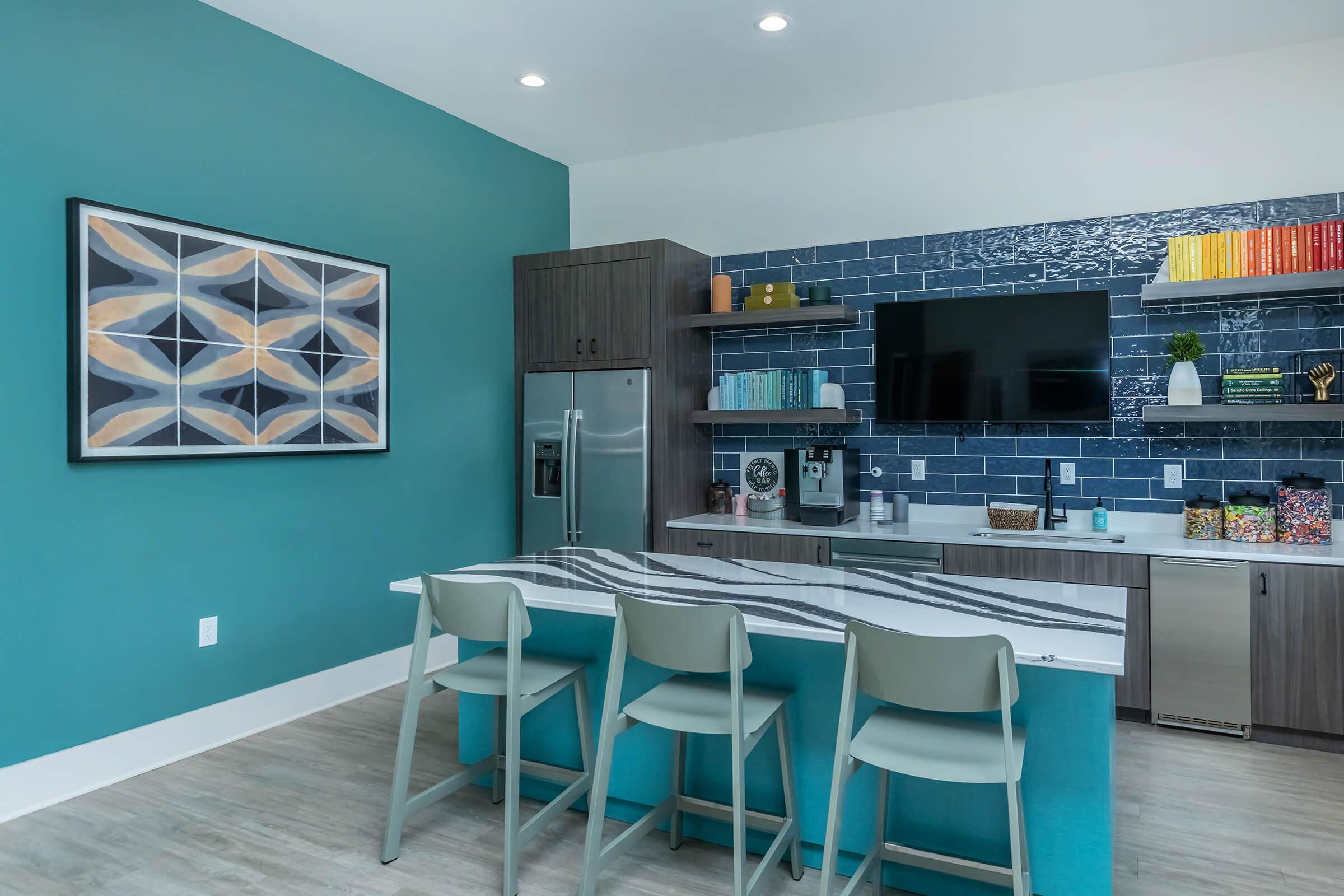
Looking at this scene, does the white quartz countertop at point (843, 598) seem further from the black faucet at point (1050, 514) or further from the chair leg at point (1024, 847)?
the black faucet at point (1050, 514)

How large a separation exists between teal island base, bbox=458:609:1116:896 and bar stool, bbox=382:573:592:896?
0.11 metres

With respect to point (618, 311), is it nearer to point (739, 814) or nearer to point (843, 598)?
point (843, 598)

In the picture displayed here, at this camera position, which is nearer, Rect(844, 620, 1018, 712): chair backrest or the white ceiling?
Rect(844, 620, 1018, 712): chair backrest

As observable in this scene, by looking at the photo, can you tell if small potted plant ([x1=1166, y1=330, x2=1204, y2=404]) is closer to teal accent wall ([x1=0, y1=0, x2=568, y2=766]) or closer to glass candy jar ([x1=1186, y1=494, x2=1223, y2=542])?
glass candy jar ([x1=1186, y1=494, x2=1223, y2=542])

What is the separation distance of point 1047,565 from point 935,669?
7.11ft

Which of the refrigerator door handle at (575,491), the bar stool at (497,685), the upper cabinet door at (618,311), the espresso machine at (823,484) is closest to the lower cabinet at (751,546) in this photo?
the espresso machine at (823,484)

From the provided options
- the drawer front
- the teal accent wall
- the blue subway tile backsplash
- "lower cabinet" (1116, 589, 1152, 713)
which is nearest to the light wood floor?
"lower cabinet" (1116, 589, 1152, 713)

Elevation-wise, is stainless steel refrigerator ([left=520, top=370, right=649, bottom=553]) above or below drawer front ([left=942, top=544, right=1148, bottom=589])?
above

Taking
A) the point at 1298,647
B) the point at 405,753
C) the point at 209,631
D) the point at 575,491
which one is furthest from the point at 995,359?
the point at 209,631

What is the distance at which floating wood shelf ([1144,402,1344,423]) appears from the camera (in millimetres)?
3551

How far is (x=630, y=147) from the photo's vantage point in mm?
5227

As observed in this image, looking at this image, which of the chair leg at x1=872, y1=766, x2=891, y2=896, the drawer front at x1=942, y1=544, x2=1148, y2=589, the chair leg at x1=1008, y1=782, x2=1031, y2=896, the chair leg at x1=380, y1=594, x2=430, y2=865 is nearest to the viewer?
the chair leg at x1=1008, y1=782, x2=1031, y2=896

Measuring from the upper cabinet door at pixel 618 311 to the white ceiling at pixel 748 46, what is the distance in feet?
2.78

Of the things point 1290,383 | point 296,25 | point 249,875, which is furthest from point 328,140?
point 1290,383
